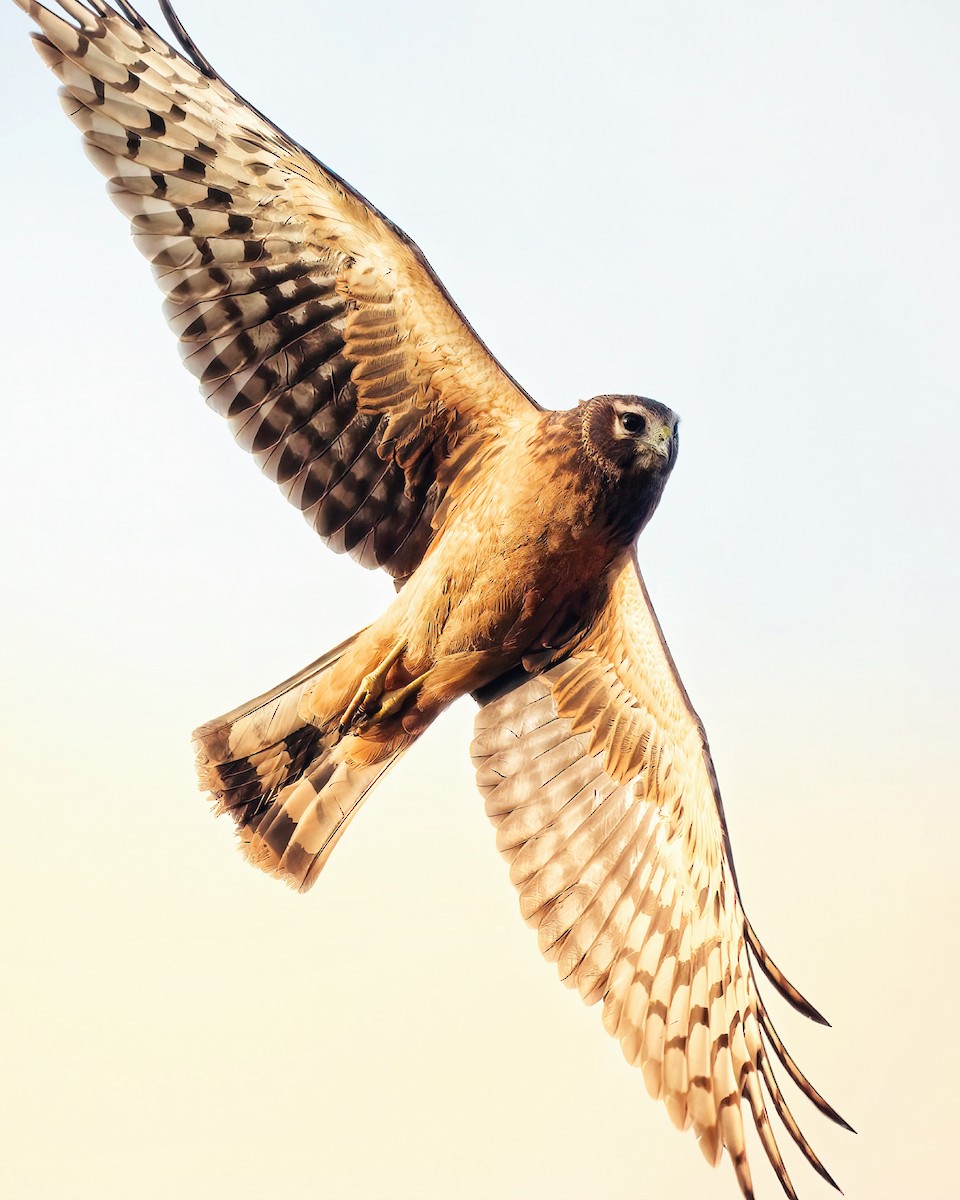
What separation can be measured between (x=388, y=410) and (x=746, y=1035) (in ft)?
10.2

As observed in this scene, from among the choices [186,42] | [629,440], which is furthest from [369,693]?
[186,42]

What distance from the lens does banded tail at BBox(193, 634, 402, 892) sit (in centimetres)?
515

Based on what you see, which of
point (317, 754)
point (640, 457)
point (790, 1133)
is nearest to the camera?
point (640, 457)

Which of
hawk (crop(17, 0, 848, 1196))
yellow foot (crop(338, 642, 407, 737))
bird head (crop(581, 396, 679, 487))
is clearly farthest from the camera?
yellow foot (crop(338, 642, 407, 737))

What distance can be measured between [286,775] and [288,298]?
2.01m

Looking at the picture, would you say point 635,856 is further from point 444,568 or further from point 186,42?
point 186,42

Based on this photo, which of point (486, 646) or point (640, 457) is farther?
point (486, 646)

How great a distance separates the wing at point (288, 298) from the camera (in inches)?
189

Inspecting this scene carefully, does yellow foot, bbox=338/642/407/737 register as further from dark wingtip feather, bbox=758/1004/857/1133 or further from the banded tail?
dark wingtip feather, bbox=758/1004/857/1133

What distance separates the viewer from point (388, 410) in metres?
5.10

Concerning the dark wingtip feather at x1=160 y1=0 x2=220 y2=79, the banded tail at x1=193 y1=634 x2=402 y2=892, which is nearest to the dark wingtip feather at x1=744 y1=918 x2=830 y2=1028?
the banded tail at x1=193 y1=634 x2=402 y2=892

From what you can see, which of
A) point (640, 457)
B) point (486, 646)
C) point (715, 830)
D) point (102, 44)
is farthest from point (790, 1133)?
point (102, 44)

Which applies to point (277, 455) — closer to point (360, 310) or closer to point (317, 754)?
point (360, 310)

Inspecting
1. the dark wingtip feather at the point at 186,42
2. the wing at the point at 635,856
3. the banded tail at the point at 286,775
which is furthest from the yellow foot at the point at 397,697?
the dark wingtip feather at the point at 186,42
